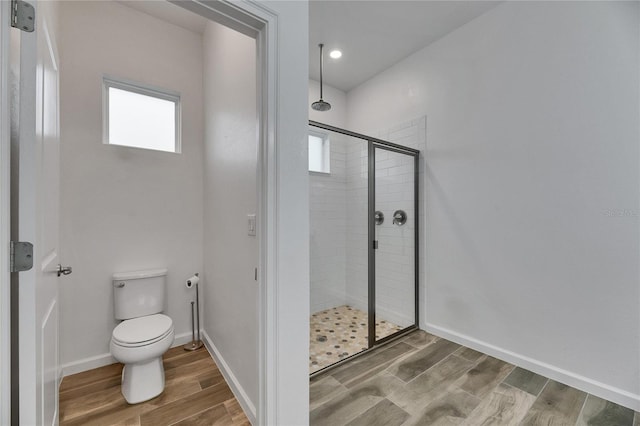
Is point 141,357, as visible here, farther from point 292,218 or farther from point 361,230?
point 361,230

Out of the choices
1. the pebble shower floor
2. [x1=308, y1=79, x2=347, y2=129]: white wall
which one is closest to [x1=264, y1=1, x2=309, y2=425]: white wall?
the pebble shower floor

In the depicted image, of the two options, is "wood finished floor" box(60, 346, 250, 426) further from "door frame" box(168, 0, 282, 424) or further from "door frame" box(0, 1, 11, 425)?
"door frame" box(0, 1, 11, 425)

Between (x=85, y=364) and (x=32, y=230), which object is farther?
(x=85, y=364)

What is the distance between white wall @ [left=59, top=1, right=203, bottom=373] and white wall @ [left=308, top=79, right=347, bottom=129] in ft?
4.41

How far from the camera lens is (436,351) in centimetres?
236

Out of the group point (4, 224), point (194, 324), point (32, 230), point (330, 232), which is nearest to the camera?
point (4, 224)

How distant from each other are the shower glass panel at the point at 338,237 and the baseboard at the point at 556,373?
91 centimetres

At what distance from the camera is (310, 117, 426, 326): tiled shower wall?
2744 mm

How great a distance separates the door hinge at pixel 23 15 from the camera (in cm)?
82

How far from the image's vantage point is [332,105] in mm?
3590

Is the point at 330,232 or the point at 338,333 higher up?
the point at 330,232

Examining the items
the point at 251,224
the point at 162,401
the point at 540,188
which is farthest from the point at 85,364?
the point at 540,188

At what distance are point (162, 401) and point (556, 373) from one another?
266 centimetres

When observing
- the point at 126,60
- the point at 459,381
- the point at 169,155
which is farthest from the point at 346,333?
the point at 126,60
